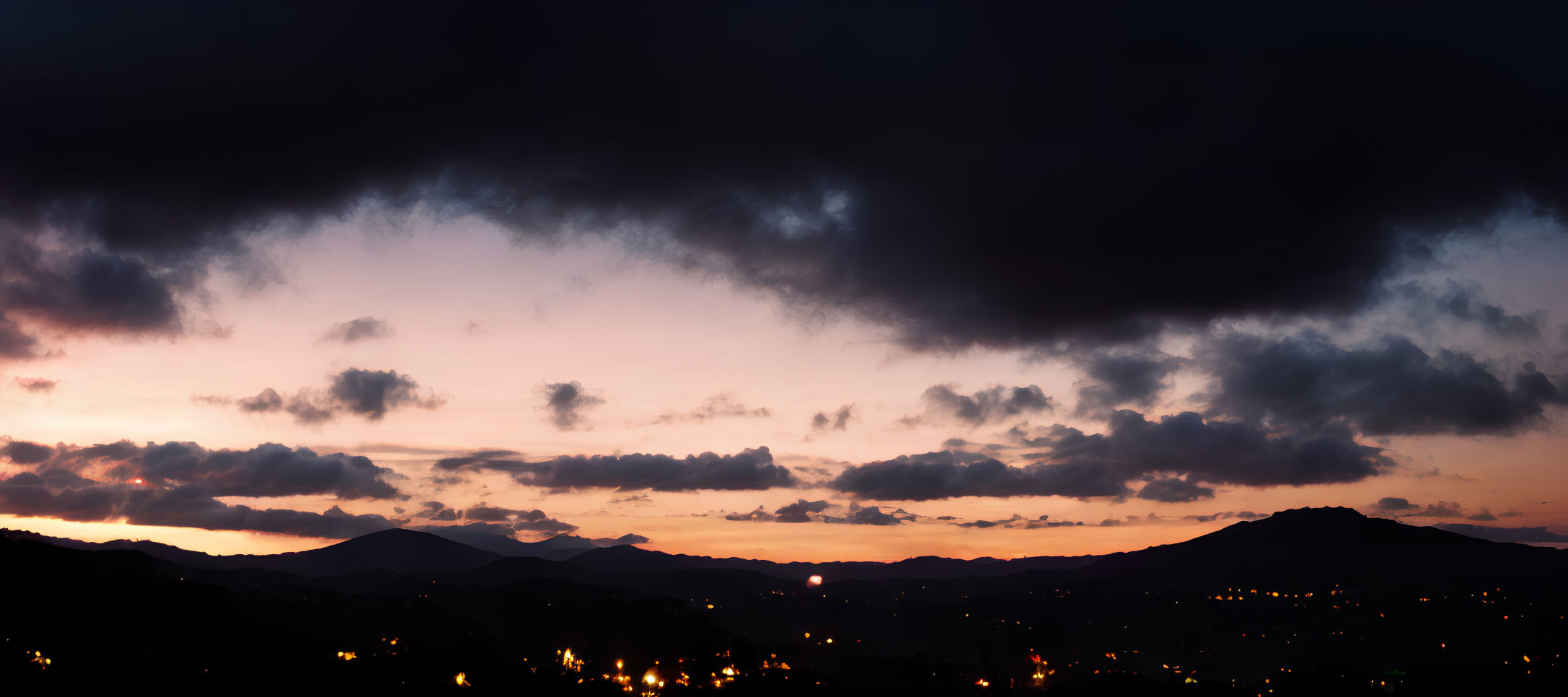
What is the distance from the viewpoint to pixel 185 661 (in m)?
95.1

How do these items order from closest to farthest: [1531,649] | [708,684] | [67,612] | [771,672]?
[67,612]
[708,684]
[771,672]
[1531,649]

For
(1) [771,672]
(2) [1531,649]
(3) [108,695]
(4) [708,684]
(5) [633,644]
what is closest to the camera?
(3) [108,695]

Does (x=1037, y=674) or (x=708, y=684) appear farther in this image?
(x=1037, y=674)

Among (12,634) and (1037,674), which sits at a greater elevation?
(12,634)

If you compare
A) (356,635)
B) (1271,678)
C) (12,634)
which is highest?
(12,634)

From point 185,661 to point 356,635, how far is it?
5683 cm

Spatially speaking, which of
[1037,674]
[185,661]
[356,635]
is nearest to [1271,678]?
[1037,674]

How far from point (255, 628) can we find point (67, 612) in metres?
32.6

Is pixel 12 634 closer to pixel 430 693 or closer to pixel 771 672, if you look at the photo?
pixel 430 693

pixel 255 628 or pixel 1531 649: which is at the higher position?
pixel 255 628

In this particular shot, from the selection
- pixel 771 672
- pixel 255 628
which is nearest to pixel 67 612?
pixel 255 628

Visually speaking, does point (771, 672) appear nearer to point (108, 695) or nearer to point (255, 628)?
point (255, 628)

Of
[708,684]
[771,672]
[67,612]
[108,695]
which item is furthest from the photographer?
[771,672]

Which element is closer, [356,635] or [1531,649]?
[356,635]
